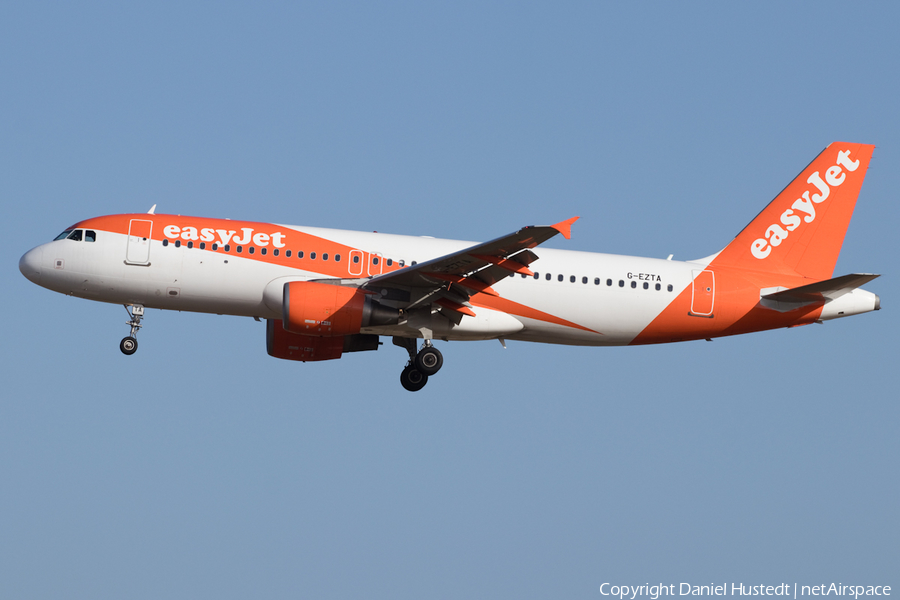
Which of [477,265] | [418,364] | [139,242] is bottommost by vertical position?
[418,364]

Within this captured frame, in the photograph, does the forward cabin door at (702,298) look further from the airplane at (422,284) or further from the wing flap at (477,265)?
the wing flap at (477,265)

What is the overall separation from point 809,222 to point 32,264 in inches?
953

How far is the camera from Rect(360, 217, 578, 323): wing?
2978 centimetres

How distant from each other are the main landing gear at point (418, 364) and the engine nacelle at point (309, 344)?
1161 mm

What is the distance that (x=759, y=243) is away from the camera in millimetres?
35812

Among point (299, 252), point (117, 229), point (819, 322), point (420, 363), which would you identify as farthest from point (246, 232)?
point (819, 322)

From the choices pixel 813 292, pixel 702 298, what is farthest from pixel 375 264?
pixel 813 292

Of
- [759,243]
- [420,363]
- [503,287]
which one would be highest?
[759,243]

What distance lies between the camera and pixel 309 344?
3600 centimetres

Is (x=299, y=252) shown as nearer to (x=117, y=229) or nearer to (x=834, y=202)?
(x=117, y=229)

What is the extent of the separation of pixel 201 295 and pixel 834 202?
803 inches

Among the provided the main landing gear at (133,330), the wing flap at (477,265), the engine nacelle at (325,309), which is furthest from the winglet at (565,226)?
the main landing gear at (133,330)

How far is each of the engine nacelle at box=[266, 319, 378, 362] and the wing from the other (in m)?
4.26

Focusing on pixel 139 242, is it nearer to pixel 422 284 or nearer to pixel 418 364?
pixel 422 284
